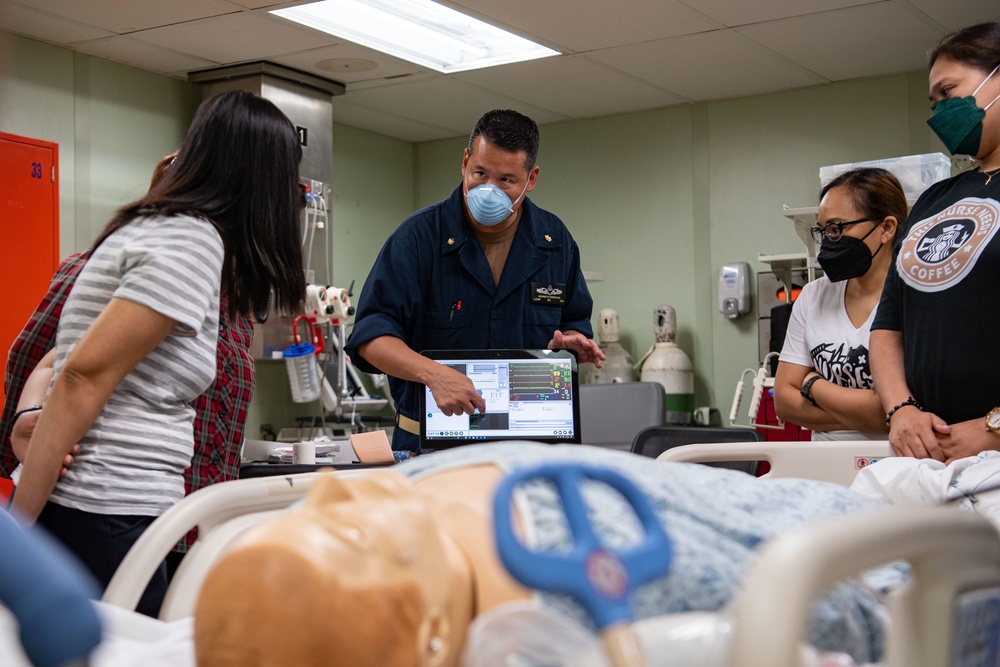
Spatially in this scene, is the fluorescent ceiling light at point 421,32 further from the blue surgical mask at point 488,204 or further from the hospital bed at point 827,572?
the hospital bed at point 827,572

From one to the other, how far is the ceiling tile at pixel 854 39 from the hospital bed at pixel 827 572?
426cm

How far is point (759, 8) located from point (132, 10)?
277 centimetres

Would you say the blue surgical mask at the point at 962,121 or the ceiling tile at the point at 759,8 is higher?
the ceiling tile at the point at 759,8

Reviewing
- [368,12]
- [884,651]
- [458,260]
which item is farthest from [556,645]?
[368,12]

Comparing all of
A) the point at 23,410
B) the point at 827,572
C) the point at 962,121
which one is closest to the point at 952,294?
the point at 962,121

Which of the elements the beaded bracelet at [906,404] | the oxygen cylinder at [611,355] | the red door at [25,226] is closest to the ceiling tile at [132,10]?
the red door at [25,226]

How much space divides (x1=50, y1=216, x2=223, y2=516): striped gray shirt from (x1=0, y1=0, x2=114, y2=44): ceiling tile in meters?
3.47

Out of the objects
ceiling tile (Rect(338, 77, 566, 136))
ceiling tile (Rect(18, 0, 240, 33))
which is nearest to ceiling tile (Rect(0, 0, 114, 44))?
ceiling tile (Rect(18, 0, 240, 33))

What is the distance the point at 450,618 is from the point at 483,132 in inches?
71.7

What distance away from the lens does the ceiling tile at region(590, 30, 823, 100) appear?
516cm

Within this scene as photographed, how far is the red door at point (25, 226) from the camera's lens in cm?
461

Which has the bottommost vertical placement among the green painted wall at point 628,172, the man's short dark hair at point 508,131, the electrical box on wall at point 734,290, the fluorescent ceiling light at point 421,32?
the electrical box on wall at point 734,290

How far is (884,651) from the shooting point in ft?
3.04

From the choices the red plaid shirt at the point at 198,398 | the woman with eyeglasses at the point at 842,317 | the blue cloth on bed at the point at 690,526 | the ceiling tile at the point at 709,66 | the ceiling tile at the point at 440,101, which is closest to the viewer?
the blue cloth on bed at the point at 690,526
